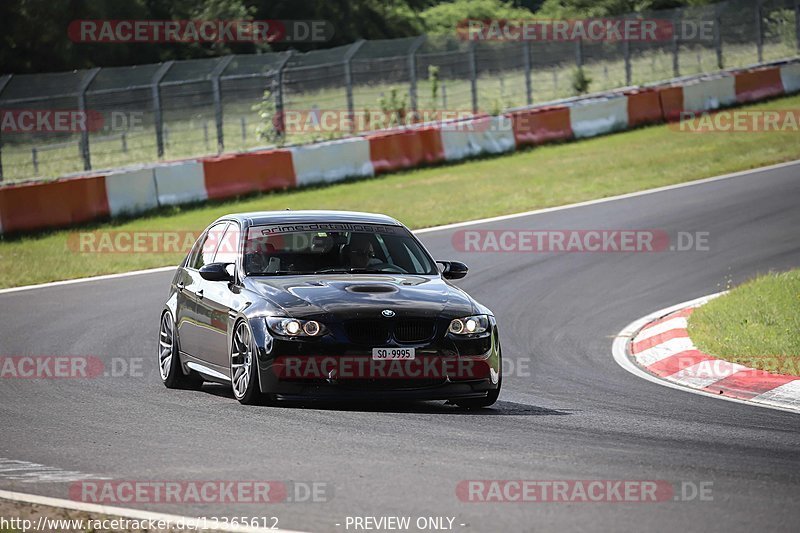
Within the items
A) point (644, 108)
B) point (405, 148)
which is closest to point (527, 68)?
point (644, 108)

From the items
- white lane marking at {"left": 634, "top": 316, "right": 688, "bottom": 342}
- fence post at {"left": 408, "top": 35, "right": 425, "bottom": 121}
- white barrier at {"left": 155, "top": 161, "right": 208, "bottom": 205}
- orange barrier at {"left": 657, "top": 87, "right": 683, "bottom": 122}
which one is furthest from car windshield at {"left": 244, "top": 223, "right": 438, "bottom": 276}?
orange barrier at {"left": 657, "top": 87, "right": 683, "bottom": 122}

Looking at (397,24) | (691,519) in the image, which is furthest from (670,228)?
(397,24)

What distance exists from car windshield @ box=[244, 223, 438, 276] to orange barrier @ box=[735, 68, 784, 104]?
22302mm

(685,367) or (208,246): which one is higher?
(208,246)

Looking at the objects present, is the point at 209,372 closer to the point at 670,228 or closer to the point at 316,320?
the point at 316,320

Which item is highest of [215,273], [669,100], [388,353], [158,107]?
[158,107]

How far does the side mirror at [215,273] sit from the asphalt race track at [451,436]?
2.99 ft

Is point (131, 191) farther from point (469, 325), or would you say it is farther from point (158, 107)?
point (469, 325)

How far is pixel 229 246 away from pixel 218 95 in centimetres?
1657

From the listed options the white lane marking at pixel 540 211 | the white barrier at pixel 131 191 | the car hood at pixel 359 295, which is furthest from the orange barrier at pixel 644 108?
the car hood at pixel 359 295

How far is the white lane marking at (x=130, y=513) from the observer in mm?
5539

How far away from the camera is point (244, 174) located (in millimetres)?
24203

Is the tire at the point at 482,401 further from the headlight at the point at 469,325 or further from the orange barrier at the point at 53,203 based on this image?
the orange barrier at the point at 53,203

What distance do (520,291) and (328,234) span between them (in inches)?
229
